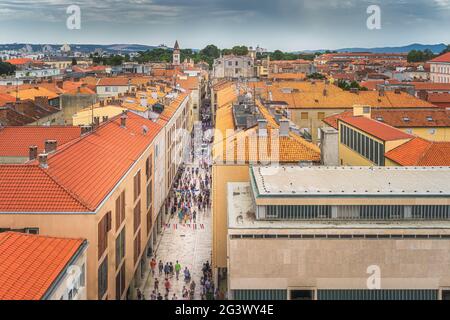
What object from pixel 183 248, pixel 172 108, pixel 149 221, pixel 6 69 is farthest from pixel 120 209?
pixel 6 69

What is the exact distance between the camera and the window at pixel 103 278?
68.2ft

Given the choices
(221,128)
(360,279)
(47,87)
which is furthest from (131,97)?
(360,279)

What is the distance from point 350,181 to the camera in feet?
73.2

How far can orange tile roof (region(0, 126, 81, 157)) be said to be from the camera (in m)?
34.2

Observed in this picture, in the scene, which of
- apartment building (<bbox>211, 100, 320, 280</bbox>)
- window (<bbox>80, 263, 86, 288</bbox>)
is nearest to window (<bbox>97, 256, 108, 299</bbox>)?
window (<bbox>80, 263, 86, 288</bbox>)

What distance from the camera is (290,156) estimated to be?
2839 centimetres

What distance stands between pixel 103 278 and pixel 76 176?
12.4 ft

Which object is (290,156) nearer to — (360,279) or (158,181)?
(360,279)

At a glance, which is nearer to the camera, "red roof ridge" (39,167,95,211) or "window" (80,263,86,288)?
"window" (80,263,86,288)

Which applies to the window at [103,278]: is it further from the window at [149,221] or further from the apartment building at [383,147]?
the apartment building at [383,147]

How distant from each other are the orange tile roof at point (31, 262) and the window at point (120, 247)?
5.85 metres

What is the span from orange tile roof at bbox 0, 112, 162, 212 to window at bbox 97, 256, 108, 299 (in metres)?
2.29

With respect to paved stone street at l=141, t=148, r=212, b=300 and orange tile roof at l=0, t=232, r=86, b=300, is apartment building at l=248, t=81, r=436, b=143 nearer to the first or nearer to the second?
paved stone street at l=141, t=148, r=212, b=300

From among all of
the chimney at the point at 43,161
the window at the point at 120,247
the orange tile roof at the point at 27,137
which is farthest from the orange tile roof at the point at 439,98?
the chimney at the point at 43,161
